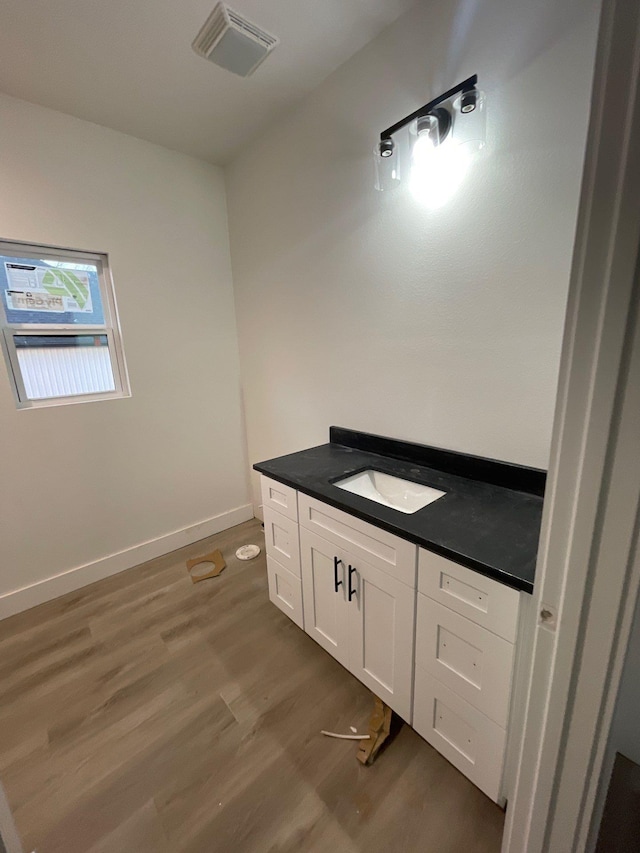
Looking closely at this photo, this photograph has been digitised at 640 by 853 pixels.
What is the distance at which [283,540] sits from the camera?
5.68ft

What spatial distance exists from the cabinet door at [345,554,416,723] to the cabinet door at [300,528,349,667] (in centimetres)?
4

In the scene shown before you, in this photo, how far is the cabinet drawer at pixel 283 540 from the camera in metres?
1.66

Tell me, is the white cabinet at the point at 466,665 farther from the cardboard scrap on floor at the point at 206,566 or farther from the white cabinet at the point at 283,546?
the cardboard scrap on floor at the point at 206,566

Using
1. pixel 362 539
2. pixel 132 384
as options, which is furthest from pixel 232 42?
pixel 362 539

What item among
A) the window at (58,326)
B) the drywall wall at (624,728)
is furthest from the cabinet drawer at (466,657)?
the window at (58,326)

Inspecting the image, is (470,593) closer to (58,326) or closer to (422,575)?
(422,575)

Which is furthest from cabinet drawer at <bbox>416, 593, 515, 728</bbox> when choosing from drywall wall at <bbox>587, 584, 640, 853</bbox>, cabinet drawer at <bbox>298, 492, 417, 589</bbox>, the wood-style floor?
the wood-style floor

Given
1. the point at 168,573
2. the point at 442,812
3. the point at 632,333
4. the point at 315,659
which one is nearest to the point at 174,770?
the point at 315,659

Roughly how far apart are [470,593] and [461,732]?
1.59ft

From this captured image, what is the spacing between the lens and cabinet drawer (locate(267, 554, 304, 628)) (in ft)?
5.65

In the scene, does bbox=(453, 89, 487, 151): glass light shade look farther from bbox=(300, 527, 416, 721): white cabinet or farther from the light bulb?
bbox=(300, 527, 416, 721): white cabinet

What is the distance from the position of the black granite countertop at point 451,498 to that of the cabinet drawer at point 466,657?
205mm

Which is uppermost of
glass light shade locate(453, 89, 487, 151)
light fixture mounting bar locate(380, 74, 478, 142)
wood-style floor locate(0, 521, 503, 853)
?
light fixture mounting bar locate(380, 74, 478, 142)

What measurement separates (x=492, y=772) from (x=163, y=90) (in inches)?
120
